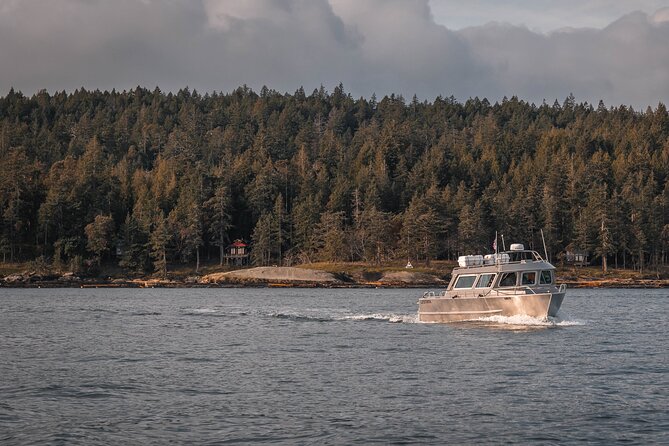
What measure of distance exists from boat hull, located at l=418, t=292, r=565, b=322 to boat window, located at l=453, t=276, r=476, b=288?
4.21ft

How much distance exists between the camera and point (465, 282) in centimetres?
5447

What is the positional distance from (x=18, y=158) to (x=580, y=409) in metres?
158

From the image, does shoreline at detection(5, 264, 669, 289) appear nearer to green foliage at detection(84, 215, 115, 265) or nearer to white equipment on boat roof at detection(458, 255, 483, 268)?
green foliage at detection(84, 215, 115, 265)

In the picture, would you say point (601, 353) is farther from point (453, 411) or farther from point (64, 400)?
point (64, 400)

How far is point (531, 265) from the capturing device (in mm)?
51594

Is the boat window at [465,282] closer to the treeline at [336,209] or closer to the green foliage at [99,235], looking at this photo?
the treeline at [336,209]

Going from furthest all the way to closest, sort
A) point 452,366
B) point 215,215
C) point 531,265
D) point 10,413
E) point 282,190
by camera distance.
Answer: point 282,190
point 215,215
point 531,265
point 452,366
point 10,413

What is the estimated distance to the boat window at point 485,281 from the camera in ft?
173

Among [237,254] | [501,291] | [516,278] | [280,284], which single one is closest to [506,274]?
[516,278]

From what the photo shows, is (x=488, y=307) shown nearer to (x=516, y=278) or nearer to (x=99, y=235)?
(x=516, y=278)

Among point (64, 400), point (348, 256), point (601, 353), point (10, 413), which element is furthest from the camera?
point (348, 256)

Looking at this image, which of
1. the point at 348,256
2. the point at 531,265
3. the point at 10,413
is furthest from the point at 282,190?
the point at 10,413

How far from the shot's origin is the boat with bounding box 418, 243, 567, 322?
51.0 metres

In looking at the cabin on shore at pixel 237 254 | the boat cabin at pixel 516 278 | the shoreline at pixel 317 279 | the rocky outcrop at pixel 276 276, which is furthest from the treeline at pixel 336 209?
the boat cabin at pixel 516 278
